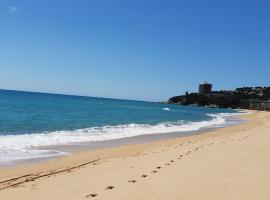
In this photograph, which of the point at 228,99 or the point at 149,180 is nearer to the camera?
the point at 149,180

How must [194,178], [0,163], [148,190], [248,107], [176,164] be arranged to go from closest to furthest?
[148,190]
[194,178]
[176,164]
[0,163]
[248,107]

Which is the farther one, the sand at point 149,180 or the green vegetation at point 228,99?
the green vegetation at point 228,99

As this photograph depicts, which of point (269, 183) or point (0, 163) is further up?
point (269, 183)

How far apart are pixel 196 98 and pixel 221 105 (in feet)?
72.1

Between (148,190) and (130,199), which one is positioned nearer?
(130,199)

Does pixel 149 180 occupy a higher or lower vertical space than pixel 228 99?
lower

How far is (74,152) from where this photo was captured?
611 inches

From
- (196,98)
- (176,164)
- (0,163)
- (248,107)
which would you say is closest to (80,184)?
(176,164)

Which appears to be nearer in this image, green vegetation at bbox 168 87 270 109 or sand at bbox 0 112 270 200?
sand at bbox 0 112 270 200

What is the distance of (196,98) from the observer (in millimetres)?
187500

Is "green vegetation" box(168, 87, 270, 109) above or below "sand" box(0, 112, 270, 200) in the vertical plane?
above

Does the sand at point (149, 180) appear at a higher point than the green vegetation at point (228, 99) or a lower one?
lower

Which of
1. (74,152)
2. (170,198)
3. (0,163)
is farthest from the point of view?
(74,152)

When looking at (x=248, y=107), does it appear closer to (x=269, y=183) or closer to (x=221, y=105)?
(x=221, y=105)
